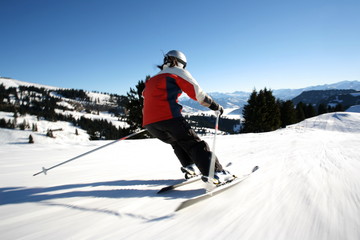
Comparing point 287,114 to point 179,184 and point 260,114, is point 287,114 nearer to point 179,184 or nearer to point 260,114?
point 260,114

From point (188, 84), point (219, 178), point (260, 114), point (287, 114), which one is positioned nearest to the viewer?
point (219, 178)

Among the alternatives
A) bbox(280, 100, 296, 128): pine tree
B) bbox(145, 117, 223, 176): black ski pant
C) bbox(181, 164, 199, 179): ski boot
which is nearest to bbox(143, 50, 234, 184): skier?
bbox(145, 117, 223, 176): black ski pant

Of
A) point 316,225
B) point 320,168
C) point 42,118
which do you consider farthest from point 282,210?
point 42,118

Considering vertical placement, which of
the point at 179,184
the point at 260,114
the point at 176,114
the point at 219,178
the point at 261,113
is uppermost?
the point at 176,114

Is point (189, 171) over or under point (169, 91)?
under

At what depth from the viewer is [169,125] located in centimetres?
220

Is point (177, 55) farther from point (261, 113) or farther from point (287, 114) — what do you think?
point (287, 114)

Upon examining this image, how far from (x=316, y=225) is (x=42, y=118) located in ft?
489

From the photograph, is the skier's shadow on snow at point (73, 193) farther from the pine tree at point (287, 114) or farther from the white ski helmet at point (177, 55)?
the pine tree at point (287, 114)

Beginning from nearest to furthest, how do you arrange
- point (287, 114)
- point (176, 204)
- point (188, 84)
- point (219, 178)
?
1. point (176, 204)
2. point (219, 178)
3. point (188, 84)
4. point (287, 114)

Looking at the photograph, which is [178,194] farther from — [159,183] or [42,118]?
[42,118]

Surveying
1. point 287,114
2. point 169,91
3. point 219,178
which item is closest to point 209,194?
point 219,178

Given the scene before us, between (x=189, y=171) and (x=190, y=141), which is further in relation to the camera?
(x=189, y=171)

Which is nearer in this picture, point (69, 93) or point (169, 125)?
point (169, 125)
